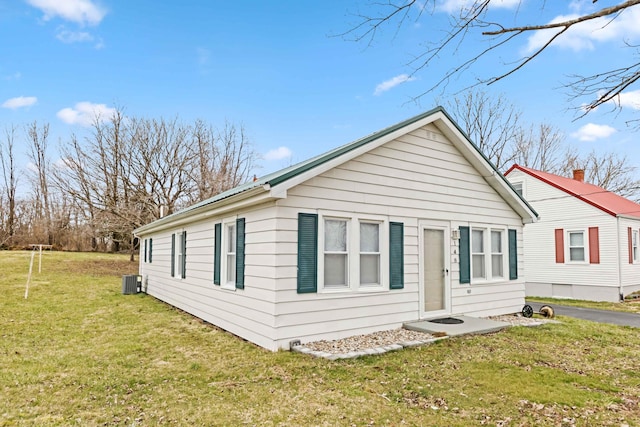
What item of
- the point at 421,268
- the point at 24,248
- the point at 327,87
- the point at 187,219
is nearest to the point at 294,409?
the point at 421,268

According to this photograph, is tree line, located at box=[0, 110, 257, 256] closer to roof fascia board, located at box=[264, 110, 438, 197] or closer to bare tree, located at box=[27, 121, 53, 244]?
bare tree, located at box=[27, 121, 53, 244]

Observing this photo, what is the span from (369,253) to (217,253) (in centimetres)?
311

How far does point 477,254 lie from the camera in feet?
30.2

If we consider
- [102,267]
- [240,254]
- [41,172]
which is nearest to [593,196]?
[240,254]

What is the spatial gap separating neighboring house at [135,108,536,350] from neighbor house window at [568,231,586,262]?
23.4 ft

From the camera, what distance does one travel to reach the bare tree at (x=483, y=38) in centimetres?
365

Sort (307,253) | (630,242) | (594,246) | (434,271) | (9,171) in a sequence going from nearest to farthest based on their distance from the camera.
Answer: (307,253) < (434,271) < (594,246) < (630,242) < (9,171)

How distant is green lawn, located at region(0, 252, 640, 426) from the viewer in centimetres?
388

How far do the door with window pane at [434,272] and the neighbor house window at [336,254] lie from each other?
203 cm

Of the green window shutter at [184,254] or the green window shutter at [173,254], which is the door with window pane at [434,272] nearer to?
the green window shutter at [184,254]

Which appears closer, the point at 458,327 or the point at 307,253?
the point at 307,253

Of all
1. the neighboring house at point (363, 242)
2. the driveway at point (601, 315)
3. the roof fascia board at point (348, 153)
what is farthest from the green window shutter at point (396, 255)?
the driveway at point (601, 315)

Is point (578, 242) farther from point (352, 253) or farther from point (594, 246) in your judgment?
point (352, 253)

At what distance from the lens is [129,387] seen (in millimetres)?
4680
